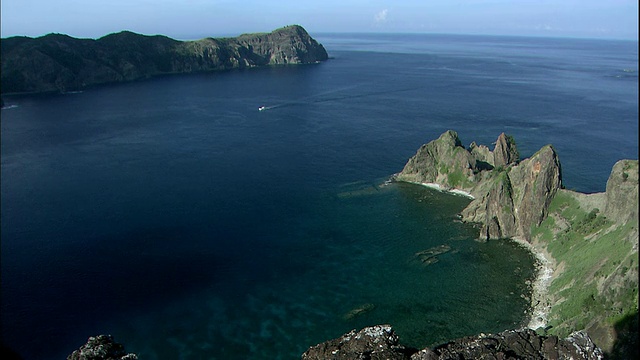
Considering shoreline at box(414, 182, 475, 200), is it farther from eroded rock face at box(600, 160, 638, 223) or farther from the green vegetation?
eroded rock face at box(600, 160, 638, 223)

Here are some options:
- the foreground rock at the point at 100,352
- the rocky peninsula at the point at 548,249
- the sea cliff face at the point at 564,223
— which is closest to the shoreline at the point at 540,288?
the rocky peninsula at the point at 548,249

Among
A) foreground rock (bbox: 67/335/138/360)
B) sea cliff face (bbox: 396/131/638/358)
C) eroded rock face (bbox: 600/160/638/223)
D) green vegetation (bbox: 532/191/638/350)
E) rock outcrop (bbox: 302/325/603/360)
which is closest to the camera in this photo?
rock outcrop (bbox: 302/325/603/360)

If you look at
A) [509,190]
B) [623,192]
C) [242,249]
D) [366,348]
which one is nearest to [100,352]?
[366,348]

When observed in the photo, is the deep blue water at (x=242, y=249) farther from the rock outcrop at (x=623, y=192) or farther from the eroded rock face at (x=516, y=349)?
the eroded rock face at (x=516, y=349)

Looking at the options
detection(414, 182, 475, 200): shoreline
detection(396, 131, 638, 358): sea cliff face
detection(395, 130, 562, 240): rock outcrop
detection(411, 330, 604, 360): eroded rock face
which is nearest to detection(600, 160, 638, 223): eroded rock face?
detection(396, 131, 638, 358): sea cliff face

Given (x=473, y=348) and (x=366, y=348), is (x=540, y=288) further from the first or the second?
(x=366, y=348)

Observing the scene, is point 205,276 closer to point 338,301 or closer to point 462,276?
point 338,301
